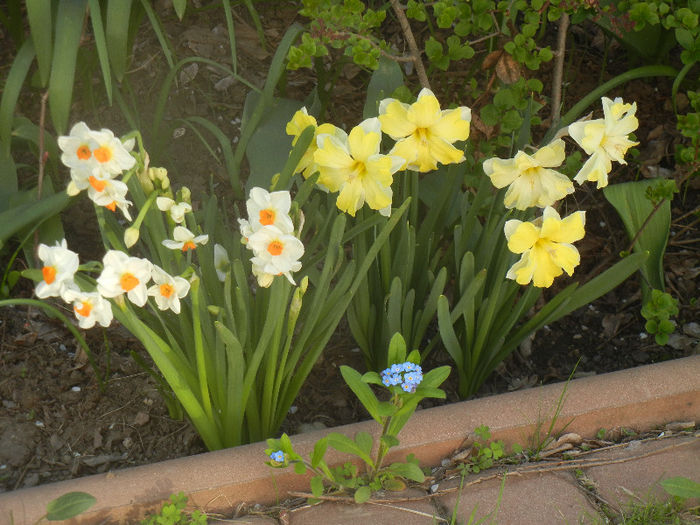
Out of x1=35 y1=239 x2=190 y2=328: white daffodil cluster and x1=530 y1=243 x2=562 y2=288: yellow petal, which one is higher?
x1=35 y1=239 x2=190 y2=328: white daffodil cluster

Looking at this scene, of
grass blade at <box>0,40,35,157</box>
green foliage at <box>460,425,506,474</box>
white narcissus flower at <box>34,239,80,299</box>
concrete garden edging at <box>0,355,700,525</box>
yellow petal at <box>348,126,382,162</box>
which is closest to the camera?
white narcissus flower at <box>34,239,80,299</box>

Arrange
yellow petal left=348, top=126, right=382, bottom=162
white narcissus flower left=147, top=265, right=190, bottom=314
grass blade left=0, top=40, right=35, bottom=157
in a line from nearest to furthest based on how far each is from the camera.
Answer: white narcissus flower left=147, top=265, right=190, bottom=314, yellow petal left=348, top=126, right=382, bottom=162, grass blade left=0, top=40, right=35, bottom=157

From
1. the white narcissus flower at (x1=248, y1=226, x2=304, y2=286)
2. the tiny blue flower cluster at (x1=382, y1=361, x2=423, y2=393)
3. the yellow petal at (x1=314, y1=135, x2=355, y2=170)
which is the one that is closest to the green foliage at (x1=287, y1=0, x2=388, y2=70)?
the yellow petal at (x1=314, y1=135, x2=355, y2=170)

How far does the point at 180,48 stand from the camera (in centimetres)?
235

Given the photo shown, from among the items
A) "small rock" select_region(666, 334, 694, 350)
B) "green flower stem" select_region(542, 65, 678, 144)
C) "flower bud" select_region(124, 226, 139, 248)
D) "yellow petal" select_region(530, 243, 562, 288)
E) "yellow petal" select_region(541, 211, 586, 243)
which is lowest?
"small rock" select_region(666, 334, 694, 350)

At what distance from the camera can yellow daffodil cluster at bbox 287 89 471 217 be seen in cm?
129

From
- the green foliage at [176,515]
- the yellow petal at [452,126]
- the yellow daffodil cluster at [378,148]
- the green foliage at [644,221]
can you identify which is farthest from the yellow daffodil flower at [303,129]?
the green foliage at [644,221]

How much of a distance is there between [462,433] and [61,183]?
1.22m

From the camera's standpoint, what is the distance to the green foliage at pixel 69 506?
1288 millimetres

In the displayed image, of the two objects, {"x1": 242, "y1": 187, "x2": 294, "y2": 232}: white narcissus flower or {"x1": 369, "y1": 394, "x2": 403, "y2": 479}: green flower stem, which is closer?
{"x1": 242, "y1": 187, "x2": 294, "y2": 232}: white narcissus flower

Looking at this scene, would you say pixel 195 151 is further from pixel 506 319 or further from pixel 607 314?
pixel 607 314

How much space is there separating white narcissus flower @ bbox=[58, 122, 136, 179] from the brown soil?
2.57 feet

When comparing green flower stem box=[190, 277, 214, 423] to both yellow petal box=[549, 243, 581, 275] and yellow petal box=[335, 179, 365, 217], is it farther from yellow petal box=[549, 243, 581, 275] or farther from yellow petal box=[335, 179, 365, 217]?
yellow petal box=[549, 243, 581, 275]

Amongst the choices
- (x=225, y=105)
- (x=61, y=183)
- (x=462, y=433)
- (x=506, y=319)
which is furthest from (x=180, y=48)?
(x=462, y=433)
